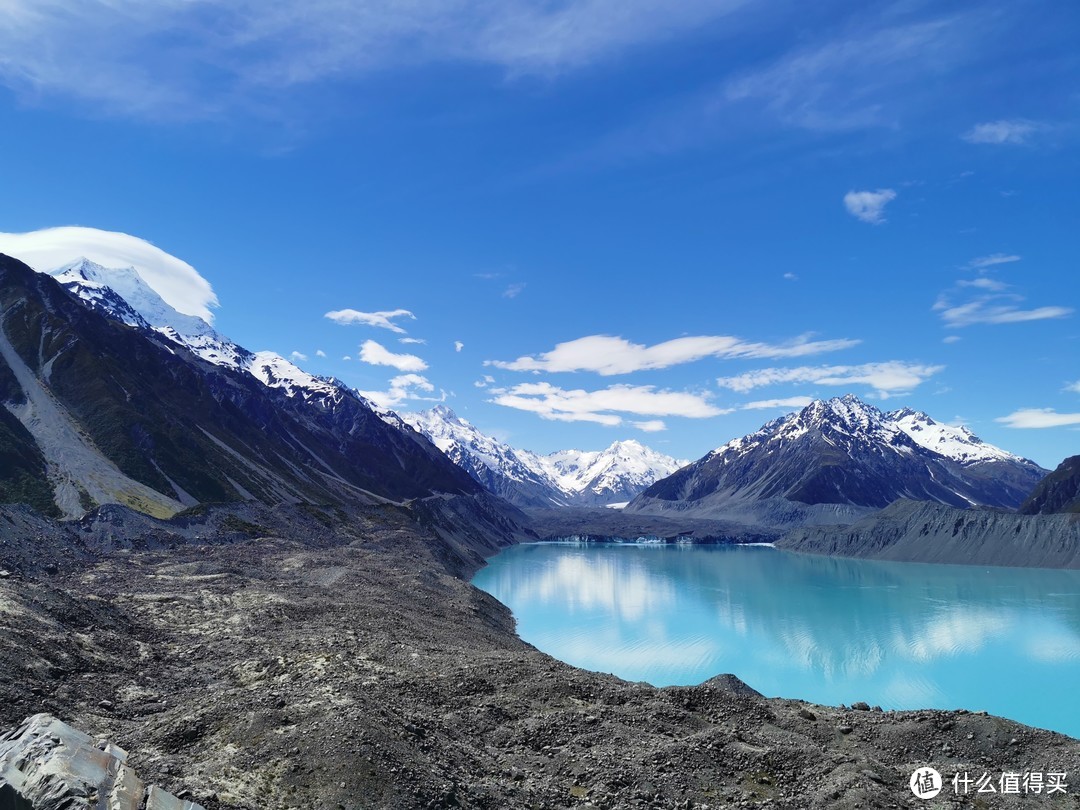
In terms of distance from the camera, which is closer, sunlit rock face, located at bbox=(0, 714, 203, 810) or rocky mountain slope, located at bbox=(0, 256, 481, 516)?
sunlit rock face, located at bbox=(0, 714, 203, 810)

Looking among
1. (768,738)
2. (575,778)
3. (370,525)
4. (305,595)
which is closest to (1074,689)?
(768,738)

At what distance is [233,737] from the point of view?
22234 mm

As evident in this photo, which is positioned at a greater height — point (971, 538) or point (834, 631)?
point (971, 538)

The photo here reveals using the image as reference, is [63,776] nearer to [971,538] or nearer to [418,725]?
[418,725]

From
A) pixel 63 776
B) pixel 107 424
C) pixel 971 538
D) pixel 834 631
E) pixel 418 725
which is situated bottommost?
pixel 834 631

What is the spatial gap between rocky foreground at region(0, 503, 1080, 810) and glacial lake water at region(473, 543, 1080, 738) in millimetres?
26930

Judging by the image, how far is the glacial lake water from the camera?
2203 inches

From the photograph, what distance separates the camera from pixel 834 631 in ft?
269

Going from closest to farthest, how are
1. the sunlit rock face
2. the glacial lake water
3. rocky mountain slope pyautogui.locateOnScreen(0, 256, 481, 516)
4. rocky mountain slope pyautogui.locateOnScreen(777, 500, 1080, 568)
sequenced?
the sunlit rock face, the glacial lake water, rocky mountain slope pyautogui.locateOnScreen(0, 256, 481, 516), rocky mountain slope pyautogui.locateOnScreen(777, 500, 1080, 568)

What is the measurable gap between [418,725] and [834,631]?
72914 millimetres

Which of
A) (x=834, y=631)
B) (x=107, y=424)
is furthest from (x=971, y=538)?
(x=107, y=424)

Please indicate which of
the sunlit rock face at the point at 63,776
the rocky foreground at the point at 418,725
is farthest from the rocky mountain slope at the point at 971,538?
the sunlit rock face at the point at 63,776

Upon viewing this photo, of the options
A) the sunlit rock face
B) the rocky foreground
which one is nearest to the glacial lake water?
the rocky foreground

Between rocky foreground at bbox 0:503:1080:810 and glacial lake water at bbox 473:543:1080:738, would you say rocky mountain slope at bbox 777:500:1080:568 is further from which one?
rocky foreground at bbox 0:503:1080:810
